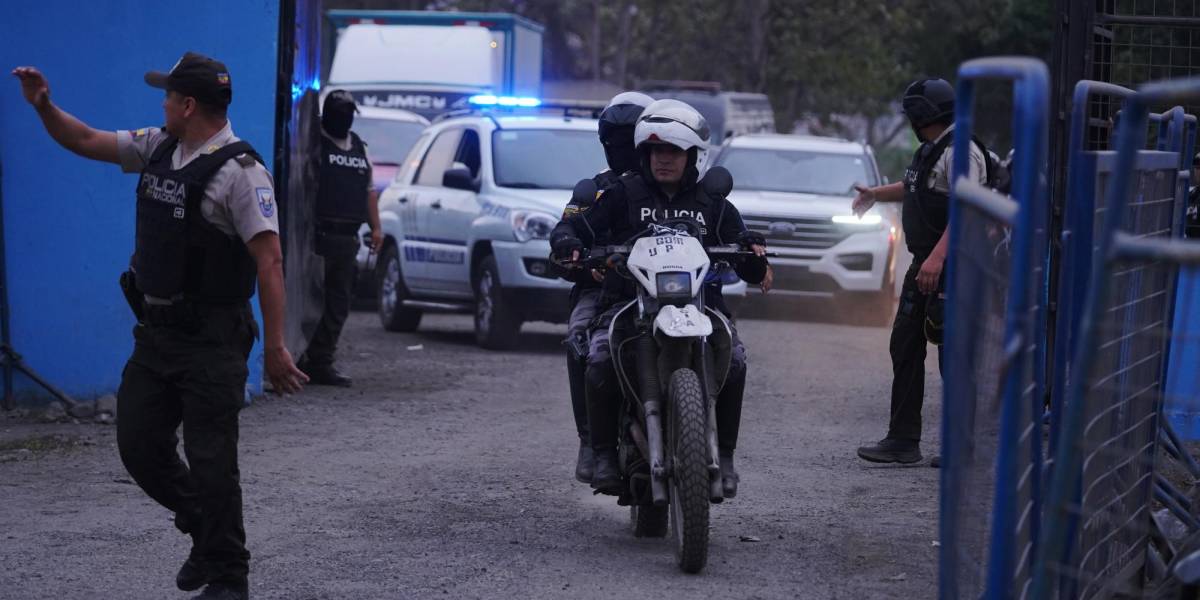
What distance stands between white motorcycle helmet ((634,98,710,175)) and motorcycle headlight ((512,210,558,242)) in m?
6.69

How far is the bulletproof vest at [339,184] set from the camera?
1173 cm

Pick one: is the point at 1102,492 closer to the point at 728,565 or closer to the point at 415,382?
the point at 728,565

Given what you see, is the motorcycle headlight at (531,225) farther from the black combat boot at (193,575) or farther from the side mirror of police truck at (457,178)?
the black combat boot at (193,575)

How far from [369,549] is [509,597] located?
3.11 ft

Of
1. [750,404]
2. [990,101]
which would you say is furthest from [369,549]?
[990,101]

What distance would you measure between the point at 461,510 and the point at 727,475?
146 cm

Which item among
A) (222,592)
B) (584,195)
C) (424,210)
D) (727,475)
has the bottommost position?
(222,592)

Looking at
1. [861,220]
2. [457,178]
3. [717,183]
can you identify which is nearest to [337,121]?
[457,178]

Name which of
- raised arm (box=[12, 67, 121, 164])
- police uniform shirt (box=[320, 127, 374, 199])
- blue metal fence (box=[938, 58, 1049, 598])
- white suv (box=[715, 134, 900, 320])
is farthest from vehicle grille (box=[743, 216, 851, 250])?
blue metal fence (box=[938, 58, 1049, 598])

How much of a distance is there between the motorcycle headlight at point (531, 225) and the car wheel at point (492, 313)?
341mm

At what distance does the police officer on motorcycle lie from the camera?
21.6ft

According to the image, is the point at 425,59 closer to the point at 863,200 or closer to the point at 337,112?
the point at 337,112

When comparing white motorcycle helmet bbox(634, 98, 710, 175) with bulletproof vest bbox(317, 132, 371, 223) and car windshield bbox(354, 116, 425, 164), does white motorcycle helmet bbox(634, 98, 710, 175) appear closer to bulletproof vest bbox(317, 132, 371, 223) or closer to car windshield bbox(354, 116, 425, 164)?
bulletproof vest bbox(317, 132, 371, 223)

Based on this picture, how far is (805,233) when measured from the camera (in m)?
17.3
